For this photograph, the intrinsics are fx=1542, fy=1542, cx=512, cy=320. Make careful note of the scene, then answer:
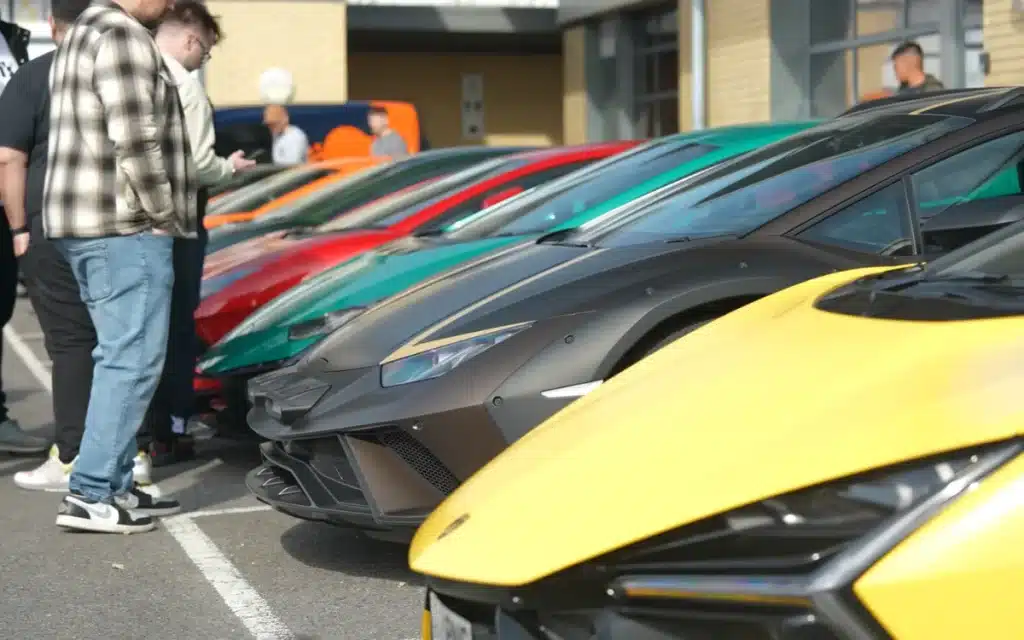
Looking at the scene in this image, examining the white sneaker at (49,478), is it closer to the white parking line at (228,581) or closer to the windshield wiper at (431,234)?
the white parking line at (228,581)

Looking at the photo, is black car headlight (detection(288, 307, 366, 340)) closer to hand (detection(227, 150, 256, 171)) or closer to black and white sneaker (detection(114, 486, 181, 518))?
black and white sneaker (detection(114, 486, 181, 518))

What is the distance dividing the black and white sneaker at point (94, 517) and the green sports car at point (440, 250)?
0.72m

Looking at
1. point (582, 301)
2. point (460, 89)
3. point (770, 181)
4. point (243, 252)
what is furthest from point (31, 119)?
point (460, 89)

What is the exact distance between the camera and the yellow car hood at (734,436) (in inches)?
90.6

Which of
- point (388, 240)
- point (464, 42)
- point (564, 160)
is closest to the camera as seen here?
point (388, 240)

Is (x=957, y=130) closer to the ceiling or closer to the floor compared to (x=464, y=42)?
closer to the floor

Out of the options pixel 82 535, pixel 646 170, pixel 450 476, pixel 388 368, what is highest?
pixel 646 170

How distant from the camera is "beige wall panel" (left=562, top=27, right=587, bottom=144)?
2017 cm

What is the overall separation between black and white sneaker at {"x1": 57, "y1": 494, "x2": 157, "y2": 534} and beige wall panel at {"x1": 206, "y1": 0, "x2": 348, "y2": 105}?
53.9 feet

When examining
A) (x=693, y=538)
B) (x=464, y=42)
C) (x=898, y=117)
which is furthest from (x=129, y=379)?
(x=464, y=42)

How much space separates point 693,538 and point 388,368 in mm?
1963

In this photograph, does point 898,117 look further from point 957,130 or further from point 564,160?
point 564,160

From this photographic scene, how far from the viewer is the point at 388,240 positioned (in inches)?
259

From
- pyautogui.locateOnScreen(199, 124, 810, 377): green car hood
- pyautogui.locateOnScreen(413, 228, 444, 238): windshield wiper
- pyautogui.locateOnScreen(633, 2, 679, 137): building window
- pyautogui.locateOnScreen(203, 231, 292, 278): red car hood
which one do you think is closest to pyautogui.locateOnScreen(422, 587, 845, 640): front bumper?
pyautogui.locateOnScreen(199, 124, 810, 377): green car hood
